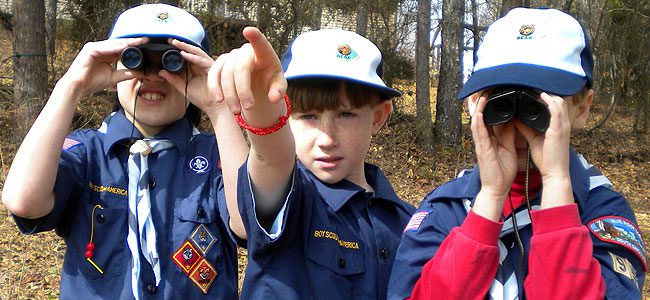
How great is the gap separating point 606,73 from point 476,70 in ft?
47.9

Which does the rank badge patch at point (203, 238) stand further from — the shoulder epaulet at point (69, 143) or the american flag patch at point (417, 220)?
the american flag patch at point (417, 220)

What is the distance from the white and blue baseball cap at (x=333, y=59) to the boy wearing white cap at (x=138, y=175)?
0.99ft

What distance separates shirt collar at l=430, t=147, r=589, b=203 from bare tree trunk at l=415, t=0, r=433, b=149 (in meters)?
10.5

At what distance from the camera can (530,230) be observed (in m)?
2.03

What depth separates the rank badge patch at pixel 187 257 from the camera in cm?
257

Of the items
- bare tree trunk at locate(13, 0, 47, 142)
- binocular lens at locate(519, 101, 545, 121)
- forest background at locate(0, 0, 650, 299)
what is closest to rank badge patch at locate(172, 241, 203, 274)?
binocular lens at locate(519, 101, 545, 121)

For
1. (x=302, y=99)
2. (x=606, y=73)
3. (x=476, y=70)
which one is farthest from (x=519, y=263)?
(x=606, y=73)

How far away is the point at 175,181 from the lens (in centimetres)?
273

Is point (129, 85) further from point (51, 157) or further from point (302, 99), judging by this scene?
point (302, 99)

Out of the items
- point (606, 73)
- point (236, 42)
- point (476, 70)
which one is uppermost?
point (476, 70)

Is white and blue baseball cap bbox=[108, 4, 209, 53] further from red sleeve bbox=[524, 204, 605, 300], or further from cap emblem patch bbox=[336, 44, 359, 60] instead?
red sleeve bbox=[524, 204, 605, 300]

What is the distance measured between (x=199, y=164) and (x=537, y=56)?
140 cm

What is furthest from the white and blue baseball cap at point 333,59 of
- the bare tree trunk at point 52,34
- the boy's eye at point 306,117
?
the bare tree trunk at point 52,34

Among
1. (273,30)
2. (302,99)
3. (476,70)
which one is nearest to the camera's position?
(476,70)
